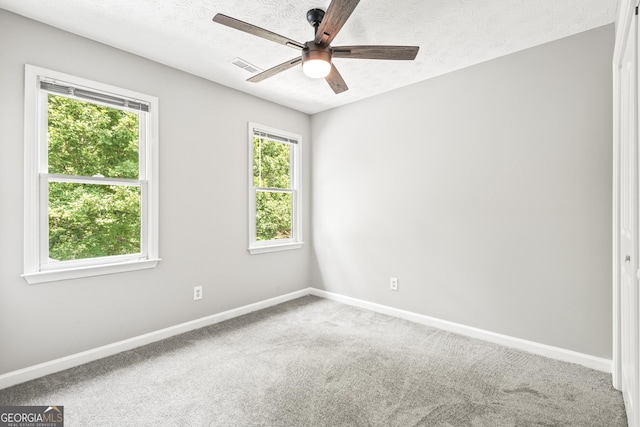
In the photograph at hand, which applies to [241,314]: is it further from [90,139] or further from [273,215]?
[90,139]

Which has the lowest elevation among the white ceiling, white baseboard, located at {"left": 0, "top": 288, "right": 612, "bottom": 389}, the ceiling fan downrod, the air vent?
white baseboard, located at {"left": 0, "top": 288, "right": 612, "bottom": 389}

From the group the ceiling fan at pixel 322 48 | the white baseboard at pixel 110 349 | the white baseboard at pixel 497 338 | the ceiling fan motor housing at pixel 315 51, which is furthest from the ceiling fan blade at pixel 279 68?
the white baseboard at pixel 497 338

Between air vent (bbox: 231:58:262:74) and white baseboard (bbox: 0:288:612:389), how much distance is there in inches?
98.3

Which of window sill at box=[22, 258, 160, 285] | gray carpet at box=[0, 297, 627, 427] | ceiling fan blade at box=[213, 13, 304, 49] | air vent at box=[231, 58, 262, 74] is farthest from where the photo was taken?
air vent at box=[231, 58, 262, 74]

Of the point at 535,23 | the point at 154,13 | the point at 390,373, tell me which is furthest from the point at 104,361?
the point at 535,23

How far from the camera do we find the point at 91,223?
2.57 meters

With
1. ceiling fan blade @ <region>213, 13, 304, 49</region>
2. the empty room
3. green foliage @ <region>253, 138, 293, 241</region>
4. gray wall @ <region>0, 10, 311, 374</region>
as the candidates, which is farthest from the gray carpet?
ceiling fan blade @ <region>213, 13, 304, 49</region>

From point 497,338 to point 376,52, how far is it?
8.49 ft

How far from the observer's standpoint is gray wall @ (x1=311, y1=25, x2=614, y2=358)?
2.40 meters

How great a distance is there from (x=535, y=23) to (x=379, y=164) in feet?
5.97

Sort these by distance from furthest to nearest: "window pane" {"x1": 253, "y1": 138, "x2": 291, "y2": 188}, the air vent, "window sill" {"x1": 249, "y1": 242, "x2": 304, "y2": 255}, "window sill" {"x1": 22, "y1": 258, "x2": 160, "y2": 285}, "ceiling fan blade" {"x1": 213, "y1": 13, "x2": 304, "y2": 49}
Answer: "window pane" {"x1": 253, "y1": 138, "x2": 291, "y2": 188}, "window sill" {"x1": 249, "y1": 242, "x2": 304, "y2": 255}, the air vent, "window sill" {"x1": 22, "y1": 258, "x2": 160, "y2": 285}, "ceiling fan blade" {"x1": 213, "y1": 13, "x2": 304, "y2": 49}

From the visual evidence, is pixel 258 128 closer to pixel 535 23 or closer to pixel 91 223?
pixel 91 223

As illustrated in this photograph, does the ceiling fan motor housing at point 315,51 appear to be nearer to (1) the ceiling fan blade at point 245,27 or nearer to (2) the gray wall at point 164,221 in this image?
(1) the ceiling fan blade at point 245,27

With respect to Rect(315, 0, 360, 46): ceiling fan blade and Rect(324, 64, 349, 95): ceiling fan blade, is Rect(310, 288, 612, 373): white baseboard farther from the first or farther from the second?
Rect(315, 0, 360, 46): ceiling fan blade
